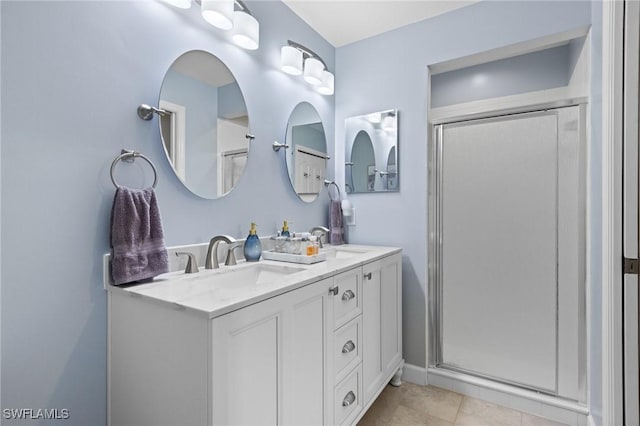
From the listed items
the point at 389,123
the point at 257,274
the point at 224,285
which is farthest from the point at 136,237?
the point at 389,123

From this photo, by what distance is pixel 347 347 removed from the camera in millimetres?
1428

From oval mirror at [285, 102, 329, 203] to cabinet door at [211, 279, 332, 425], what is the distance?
91 centimetres

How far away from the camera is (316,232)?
2088mm

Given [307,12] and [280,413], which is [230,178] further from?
[307,12]

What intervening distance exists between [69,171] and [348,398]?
141cm

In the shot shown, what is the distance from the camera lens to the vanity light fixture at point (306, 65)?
1.86m

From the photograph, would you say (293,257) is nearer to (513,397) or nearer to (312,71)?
(312,71)

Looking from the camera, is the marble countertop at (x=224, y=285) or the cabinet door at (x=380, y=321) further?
the cabinet door at (x=380, y=321)

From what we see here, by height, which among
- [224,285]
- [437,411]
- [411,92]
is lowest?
[437,411]

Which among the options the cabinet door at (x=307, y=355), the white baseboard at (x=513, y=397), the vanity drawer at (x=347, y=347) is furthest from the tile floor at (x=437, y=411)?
the cabinet door at (x=307, y=355)

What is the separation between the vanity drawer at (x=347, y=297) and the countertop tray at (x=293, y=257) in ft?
0.62

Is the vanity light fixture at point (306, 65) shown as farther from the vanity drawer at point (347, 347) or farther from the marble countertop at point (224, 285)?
the vanity drawer at point (347, 347)

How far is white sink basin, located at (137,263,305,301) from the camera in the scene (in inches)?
39.9

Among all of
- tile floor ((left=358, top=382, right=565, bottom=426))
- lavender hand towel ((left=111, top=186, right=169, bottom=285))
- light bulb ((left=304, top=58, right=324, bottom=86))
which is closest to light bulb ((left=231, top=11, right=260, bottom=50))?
light bulb ((left=304, top=58, right=324, bottom=86))
